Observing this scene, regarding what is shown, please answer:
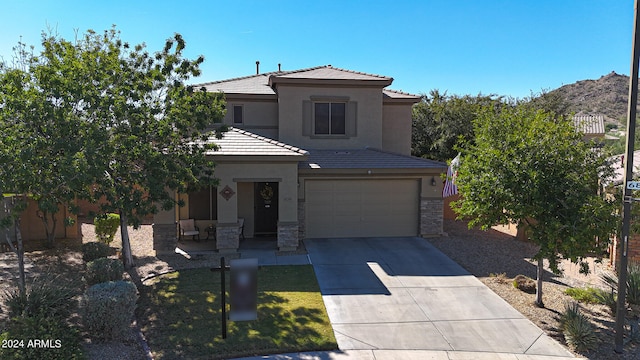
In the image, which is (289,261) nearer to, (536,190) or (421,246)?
(421,246)

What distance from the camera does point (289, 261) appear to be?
12891mm

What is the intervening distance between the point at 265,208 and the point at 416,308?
8.52 meters

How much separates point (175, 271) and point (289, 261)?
3446 millimetres

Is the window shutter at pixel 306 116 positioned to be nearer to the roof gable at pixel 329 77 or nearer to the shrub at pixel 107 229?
the roof gable at pixel 329 77

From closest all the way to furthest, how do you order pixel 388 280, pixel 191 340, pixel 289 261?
pixel 191 340
pixel 388 280
pixel 289 261

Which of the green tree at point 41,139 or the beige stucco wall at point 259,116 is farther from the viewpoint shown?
the beige stucco wall at point 259,116

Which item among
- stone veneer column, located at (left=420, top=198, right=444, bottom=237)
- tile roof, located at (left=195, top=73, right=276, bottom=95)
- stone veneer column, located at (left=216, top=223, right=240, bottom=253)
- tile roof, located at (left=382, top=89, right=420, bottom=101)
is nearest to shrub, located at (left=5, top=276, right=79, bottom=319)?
stone veneer column, located at (left=216, top=223, right=240, bottom=253)

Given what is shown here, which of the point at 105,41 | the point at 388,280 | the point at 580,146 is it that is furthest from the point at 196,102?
the point at 580,146

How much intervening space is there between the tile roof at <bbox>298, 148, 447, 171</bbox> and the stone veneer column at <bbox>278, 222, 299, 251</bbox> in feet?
7.87

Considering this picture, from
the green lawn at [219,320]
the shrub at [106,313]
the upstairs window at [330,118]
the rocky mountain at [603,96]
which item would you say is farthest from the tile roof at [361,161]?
the rocky mountain at [603,96]

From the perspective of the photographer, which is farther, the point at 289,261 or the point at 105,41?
the point at 289,261

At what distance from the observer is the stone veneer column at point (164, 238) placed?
13523mm

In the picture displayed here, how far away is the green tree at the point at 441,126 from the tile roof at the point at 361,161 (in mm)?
10247

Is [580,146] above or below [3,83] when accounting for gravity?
below
